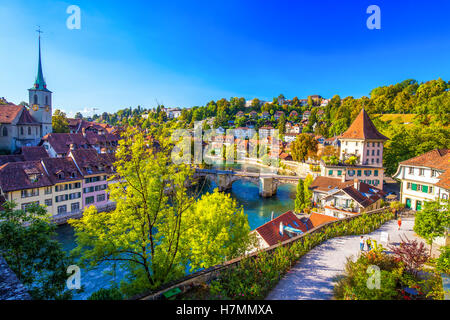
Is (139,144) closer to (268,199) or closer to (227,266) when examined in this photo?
(227,266)

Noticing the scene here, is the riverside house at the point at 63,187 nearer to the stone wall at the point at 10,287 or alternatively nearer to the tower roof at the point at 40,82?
the stone wall at the point at 10,287

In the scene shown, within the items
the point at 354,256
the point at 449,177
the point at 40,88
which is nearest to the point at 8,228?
the point at 354,256

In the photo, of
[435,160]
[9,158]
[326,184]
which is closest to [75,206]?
[9,158]

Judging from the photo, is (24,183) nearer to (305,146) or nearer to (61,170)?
(61,170)

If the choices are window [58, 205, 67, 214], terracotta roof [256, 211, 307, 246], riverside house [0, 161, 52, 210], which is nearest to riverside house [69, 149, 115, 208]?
window [58, 205, 67, 214]

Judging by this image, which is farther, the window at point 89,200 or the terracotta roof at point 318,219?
the window at point 89,200

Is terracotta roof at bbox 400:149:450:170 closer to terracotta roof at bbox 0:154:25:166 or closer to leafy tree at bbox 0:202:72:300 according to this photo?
leafy tree at bbox 0:202:72:300

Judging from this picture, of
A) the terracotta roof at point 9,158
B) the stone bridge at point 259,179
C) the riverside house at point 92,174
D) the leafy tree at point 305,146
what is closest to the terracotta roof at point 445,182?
the stone bridge at point 259,179
